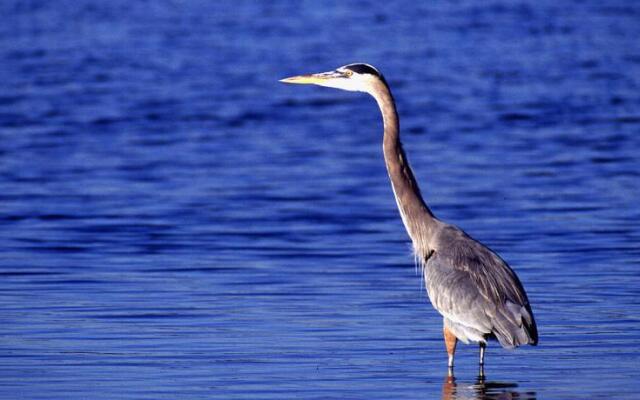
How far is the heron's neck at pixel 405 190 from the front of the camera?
9.12 m

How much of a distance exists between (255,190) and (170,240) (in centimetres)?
289

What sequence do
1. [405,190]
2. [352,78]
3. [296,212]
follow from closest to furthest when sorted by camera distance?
[405,190]
[352,78]
[296,212]

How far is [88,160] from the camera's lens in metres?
18.3

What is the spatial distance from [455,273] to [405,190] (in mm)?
742

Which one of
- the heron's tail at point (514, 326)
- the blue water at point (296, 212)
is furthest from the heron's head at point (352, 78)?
the heron's tail at point (514, 326)

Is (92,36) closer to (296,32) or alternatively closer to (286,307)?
(296,32)

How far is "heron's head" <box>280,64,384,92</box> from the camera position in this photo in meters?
9.23

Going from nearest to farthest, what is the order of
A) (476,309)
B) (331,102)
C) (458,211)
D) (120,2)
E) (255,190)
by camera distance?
(476,309) → (458,211) → (255,190) → (331,102) → (120,2)

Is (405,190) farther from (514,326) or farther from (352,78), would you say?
(514,326)

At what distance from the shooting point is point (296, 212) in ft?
48.2

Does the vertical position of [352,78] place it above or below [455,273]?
above

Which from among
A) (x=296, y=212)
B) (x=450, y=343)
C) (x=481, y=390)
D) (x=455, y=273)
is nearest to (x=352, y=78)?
(x=455, y=273)

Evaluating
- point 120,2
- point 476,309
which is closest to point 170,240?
point 476,309

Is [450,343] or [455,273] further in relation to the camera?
[455,273]
